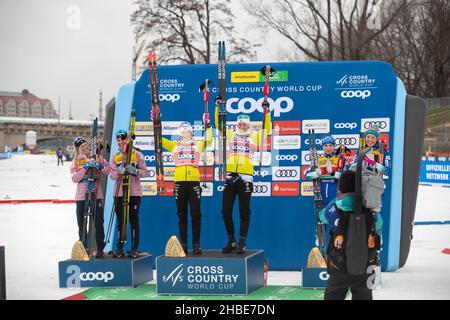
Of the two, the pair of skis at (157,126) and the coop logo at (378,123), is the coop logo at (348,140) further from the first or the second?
the pair of skis at (157,126)

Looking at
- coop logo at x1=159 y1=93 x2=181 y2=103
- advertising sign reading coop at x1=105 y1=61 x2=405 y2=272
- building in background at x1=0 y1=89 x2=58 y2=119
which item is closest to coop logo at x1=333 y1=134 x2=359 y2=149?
advertising sign reading coop at x1=105 y1=61 x2=405 y2=272

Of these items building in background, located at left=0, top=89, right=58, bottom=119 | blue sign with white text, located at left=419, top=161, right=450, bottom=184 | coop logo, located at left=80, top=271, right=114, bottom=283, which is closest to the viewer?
coop logo, located at left=80, top=271, right=114, bottom=283

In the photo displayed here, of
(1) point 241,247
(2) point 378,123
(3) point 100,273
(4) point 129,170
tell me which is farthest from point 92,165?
(2) point 378,123

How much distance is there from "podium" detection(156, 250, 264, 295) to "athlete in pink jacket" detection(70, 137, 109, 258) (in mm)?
1348

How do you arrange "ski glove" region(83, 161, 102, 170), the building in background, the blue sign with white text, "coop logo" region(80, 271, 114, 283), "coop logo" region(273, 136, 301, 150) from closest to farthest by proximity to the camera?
1. "coop logo" region(80, 271, 114, 283)
2. "ski glove" region(83, 161, 102, 170)
3. "coop logo" region(273, 136, 301, 150)
4. the blue sign with white text
5. the building in background

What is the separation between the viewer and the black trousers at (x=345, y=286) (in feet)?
18.4

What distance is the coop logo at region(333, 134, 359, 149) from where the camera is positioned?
9281 millimetres

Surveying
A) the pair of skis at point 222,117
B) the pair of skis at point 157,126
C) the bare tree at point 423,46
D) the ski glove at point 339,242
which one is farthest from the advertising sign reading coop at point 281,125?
the bare tree at point 423,46

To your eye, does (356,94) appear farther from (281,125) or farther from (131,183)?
(131,183)

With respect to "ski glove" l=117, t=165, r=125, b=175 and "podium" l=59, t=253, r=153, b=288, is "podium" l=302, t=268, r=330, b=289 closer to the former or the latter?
"podium" l=59, t=253, r=153, b=288
